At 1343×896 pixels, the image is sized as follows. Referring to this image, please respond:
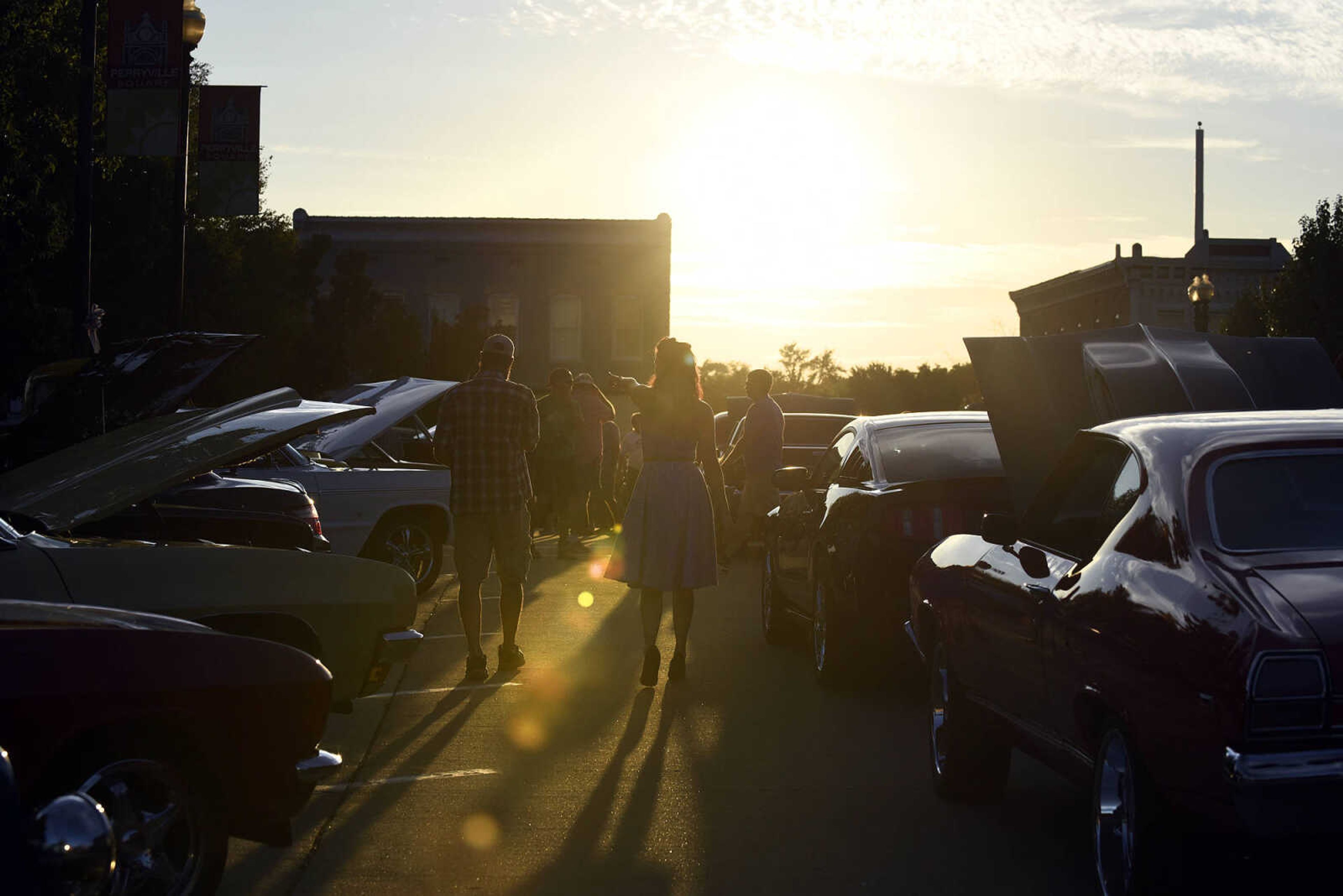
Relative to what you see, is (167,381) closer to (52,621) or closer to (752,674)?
(752,674)

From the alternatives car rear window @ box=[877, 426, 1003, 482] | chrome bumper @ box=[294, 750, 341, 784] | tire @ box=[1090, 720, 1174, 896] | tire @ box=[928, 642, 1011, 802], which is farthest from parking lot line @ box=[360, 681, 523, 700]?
tire @ box=[1090, 720, 1174, 896]

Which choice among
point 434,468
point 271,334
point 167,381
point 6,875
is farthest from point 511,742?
point 271,334

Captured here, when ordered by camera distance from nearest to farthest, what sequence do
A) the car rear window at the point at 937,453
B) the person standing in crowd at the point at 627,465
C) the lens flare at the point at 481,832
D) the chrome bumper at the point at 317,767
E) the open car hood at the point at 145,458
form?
the chrome bumper at the point at 317,767 → the lens flare at the point at 481,832 → the open car hood at the point at 145,458 → the car rear window at the point at 937,453 → the person standing in crowd at the point at 627,465

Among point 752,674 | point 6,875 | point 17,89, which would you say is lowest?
point 752,674

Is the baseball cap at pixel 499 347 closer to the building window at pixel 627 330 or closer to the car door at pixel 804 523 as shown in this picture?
the car door at pixel 804 523

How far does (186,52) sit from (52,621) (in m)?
15.1

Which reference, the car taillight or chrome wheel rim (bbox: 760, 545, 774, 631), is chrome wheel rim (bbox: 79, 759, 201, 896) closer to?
the car taillight

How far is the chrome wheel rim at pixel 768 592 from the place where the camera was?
→ 11344 millimetres

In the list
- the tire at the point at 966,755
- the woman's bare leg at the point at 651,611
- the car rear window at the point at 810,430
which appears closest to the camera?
the tire at the point at 966,755

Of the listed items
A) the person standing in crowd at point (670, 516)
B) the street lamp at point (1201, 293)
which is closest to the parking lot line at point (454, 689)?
the person standing in crowd at point (670, 516)

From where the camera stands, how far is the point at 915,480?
30.0 ft

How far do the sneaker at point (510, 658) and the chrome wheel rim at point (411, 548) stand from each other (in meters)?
4.49

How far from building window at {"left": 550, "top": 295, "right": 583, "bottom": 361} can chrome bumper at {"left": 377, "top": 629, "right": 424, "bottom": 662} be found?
171 ft

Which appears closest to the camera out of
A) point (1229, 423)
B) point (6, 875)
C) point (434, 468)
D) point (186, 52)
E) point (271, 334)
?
point (6, 875)
